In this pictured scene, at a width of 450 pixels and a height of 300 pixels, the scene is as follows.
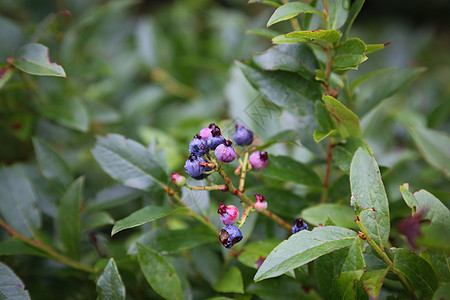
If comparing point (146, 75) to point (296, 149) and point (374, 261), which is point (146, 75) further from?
point (374, 261)

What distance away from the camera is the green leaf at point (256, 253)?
2.88ft

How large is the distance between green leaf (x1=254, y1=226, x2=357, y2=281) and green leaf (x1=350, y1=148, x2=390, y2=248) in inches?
2.0

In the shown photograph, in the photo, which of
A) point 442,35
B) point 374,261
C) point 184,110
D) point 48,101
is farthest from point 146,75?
point 442,35

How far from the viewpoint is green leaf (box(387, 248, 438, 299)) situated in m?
0.74

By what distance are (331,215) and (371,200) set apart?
0.16 metres

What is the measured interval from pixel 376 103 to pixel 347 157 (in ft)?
0.77

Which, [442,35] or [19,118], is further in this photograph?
[442,35]

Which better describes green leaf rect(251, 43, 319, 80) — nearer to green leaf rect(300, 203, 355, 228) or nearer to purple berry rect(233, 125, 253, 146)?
purple berry rect(233, 125, 253, 146)

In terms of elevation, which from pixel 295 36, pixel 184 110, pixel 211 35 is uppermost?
pixel 295 36

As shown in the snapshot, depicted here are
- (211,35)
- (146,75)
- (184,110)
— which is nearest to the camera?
(184,110)

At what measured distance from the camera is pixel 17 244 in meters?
1.00

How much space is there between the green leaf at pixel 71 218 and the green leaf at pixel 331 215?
0.59 meters

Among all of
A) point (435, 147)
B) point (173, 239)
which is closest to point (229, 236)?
point (173, 239)

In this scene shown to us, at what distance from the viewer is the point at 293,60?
891 mm
